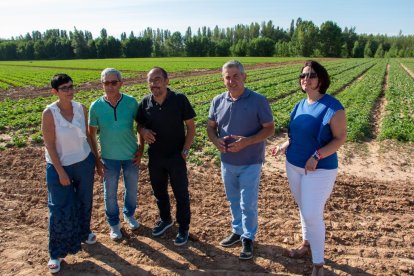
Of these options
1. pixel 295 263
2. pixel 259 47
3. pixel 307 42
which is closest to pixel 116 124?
pixel 295 263

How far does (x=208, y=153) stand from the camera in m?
8.40

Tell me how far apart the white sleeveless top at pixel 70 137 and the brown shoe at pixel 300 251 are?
9.16ft

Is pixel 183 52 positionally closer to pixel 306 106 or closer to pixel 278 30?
pixel 278 30

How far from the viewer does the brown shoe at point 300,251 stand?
4160 mm

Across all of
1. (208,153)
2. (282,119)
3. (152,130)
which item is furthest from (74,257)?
(282,119)

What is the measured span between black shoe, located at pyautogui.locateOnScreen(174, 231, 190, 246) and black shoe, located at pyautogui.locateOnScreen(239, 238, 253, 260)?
809 millimetres

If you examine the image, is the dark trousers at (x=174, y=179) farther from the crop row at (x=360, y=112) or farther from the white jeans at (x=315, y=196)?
the crop row at (x=360, y=112)

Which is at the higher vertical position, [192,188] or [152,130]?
[152,130]

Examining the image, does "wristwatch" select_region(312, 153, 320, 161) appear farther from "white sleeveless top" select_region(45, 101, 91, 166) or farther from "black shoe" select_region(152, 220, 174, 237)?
Answer: "white sleeveless top" select_region(45, 101, 91, 166)

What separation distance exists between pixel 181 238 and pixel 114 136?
160cm

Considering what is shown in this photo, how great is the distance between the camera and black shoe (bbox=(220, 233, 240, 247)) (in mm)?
4430

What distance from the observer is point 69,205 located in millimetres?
4031

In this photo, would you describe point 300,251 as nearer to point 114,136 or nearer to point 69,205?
point 114,136

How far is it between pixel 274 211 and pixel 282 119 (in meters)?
7.01
